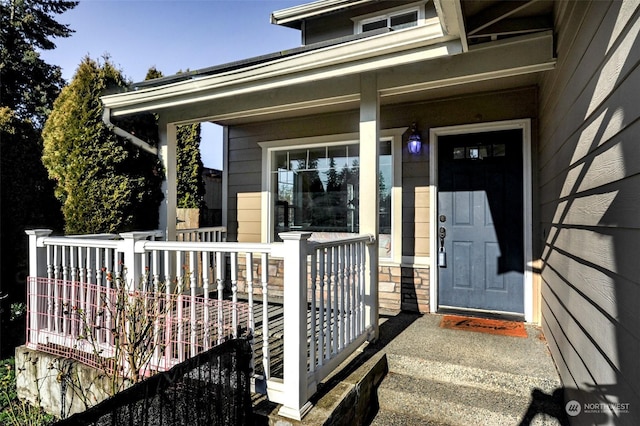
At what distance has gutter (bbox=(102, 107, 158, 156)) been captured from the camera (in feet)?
12.9

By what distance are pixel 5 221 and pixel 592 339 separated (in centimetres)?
584

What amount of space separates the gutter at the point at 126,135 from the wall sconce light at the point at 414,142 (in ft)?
9.78

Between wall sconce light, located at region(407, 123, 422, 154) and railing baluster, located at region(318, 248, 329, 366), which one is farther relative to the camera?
wall sconce light, located at region(407, 123, 422, 154)

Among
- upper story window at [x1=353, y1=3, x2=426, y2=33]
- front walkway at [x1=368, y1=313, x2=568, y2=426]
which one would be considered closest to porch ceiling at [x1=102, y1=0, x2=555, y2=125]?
upper story window at [x1=353, y1=3, x2=426, y2=33]

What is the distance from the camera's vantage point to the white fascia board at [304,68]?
2623mm

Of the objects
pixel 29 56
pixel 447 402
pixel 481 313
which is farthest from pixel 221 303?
pixel 29 56

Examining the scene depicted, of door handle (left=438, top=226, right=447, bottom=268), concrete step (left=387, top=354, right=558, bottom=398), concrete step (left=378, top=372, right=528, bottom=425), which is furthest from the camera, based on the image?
door handle (left=438, top=226, right=447, bottom=268)

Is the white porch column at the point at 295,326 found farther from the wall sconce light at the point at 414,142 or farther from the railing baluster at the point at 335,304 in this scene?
the wall sconce light at the point at 414,142

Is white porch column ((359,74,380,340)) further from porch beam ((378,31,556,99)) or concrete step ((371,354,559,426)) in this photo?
concrete step ((371,354,559,426))

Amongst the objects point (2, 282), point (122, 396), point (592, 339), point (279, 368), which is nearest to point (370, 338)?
point (279, 368)

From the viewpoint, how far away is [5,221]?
4441mm

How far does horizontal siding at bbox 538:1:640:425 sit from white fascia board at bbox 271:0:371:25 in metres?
2.92

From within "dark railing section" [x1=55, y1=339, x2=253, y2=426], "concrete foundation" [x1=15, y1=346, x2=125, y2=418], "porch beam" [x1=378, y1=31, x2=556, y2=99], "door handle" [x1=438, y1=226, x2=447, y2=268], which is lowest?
"concrete foundation" [x1=15, y1=346, x2=125, y2=418]

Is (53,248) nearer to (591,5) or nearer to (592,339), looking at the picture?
(592,339)
